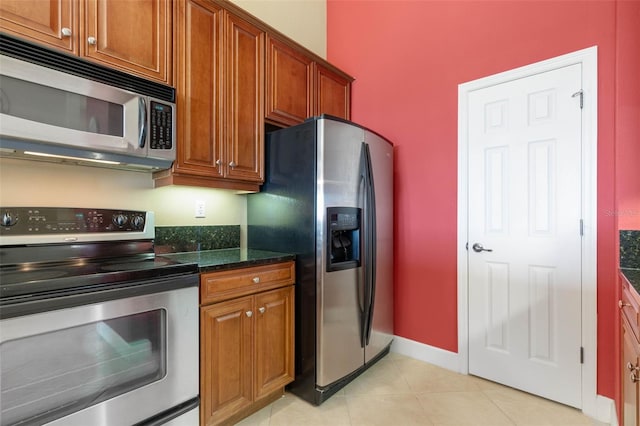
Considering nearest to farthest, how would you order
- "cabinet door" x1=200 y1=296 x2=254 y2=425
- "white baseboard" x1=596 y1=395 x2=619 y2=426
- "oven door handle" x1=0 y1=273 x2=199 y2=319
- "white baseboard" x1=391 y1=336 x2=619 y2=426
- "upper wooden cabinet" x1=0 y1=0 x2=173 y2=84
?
"oven door handle" x1=0 y1=273 x2=199 y2=319 → "upper wooden cabinet" x1=0 y1=0 x2=173 y2=84 → "cabinet door" x1=200 y1=296 x2=254 y2=425 → "white baseboard" x1=596 y1=395 x2=619 y2=426 → "white baseboard" x1=391 y1=336 x2=619 y2=426

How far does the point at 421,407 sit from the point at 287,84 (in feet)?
7.71

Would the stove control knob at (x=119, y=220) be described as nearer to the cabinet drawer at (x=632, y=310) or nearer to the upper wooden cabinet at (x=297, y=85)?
the upper wooden cabinet at (x=297, y=85)

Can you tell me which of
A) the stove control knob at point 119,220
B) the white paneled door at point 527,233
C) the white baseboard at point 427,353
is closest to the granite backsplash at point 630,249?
the white paneled door at point 527,233

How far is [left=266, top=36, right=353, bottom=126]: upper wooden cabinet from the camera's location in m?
2.22

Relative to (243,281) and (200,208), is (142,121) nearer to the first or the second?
(200,208)

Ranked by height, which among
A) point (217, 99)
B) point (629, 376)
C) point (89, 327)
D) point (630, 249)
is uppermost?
point (217, 99)

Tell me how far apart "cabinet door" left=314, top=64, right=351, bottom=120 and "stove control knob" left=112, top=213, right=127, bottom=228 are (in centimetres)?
158

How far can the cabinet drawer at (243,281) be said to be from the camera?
5.13 ft


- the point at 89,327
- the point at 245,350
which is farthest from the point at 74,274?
the point at 245,350

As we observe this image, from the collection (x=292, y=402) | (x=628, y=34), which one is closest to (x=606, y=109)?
(x=628, y=34)

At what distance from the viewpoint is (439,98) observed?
8.06ft

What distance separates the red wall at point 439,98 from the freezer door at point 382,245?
0.20 m

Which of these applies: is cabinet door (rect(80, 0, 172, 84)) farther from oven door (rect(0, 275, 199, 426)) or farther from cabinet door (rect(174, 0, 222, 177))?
oven door (rect(0, 275, 199, 426))

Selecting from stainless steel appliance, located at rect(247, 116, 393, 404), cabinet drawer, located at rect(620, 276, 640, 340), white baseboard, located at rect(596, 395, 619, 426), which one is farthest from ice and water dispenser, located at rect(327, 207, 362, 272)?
white baseboard, located at rect(596, 395, 619, 426)
